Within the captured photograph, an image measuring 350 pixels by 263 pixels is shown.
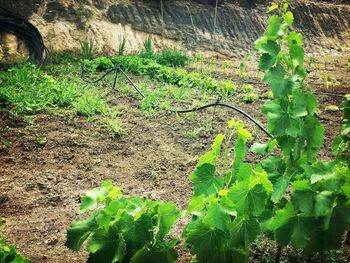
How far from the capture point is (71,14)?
9398 mm

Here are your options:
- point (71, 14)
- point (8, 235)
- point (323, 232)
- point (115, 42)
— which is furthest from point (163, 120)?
point (71, 14)

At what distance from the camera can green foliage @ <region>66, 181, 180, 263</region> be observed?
1.41 metres

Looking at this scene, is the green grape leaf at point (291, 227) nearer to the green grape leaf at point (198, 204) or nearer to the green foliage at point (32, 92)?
the green grape leaf at point (198, 204)

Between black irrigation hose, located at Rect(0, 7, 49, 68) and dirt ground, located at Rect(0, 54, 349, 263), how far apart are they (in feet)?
11.3

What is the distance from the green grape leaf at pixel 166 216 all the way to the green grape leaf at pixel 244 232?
272 millimetres

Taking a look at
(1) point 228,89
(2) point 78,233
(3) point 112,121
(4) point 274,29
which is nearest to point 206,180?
(2) point 78,233

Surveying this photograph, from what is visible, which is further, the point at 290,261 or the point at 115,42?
the point at 115,42

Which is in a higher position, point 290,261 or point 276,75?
point 276,75

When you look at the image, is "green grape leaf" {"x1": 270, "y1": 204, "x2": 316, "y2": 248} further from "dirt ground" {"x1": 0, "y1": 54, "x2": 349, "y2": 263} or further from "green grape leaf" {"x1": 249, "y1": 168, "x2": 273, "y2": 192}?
"dirt ground" {"x1": 0, "y1": 54, "x2": 349, "y2": 263}

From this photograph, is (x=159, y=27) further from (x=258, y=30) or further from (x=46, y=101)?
(x=46, y=101)

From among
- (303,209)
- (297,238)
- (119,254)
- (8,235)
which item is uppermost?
(303,209)

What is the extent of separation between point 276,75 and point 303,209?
0.75 meters

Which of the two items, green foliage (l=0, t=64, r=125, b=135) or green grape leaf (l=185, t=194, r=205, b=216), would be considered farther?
green foliage (l=0, t=64, r=125, b=135)

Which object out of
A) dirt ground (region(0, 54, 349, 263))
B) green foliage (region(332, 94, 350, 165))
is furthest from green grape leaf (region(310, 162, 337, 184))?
dirt ground (region(0, 54, 349, 263))
